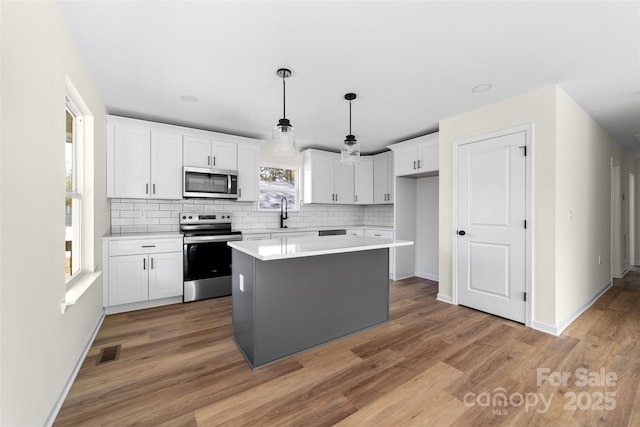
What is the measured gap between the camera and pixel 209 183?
3959mm

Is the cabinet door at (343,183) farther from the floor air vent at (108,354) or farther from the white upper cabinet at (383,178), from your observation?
the floor air vent at (108,354)

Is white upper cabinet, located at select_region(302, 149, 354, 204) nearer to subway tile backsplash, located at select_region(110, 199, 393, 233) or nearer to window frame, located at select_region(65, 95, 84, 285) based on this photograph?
subway tile backsplash, located at select_region(110, 199, 393, 233)

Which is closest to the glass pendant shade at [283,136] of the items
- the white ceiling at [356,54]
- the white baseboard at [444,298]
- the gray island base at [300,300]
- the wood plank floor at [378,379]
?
the white ceiling at [356,54]

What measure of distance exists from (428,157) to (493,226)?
57.0 inches

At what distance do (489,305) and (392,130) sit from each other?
2.62m

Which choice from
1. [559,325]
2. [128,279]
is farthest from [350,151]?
[128,279]

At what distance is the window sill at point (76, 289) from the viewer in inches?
72.7

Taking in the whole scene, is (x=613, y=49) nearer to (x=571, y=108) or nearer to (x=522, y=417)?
(x=571, y=108)

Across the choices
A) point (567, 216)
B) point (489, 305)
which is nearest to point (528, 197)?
point (567, 216)

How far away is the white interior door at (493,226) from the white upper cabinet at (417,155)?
673 mm

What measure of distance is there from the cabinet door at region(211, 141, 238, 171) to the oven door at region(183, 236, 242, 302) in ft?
3.51

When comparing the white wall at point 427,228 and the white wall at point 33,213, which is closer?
the white wall at point 33,213

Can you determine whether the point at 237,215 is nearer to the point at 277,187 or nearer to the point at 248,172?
the point at 248,172

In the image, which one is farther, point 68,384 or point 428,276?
point 428,276
